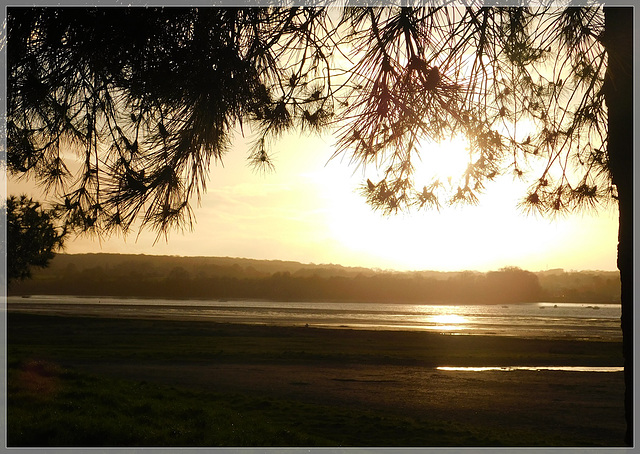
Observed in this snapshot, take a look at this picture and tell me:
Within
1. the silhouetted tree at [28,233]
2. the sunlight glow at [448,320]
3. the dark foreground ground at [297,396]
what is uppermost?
the silhouetted tree at [28,233]

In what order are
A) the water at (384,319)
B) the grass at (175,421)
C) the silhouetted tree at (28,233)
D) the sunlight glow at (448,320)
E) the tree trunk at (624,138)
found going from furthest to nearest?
the sunlight glow at (448,320), the water at (384,319), the grass at (175,421), the silhouetted tree at (28,233), the tree trunk at (624,138)

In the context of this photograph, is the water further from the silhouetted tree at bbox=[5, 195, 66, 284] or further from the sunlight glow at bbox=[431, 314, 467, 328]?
the silhouetted tree at bbox=[5, 195, 66, 284]

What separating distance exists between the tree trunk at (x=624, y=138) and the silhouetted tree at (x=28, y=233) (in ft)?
13.7

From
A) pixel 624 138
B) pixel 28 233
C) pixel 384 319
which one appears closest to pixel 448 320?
pixel 384 319

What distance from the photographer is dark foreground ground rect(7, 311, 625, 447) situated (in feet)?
22.3

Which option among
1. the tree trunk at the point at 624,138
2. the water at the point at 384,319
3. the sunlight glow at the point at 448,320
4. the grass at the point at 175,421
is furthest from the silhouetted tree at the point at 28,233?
the sunlight glow at the point at 448,320

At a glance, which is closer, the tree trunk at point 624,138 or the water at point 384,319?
the tree trunk at point 624,138

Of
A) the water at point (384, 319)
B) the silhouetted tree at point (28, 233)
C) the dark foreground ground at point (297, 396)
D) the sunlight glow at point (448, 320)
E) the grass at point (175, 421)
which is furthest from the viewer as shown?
the sunlight glow at point (448, 320)

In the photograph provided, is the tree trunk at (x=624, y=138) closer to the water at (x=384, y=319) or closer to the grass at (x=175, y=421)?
the grass at (x=175, y=421)

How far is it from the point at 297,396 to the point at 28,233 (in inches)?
211

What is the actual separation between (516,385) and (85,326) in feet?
71.4

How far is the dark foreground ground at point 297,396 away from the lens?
6.79 meters

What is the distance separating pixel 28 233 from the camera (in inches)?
343

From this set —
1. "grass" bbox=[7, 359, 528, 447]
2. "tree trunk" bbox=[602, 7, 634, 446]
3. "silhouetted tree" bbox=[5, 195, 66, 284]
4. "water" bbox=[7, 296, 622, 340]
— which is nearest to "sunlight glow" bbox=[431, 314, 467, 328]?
"water" bbox=[7, 296, 622, 340]
